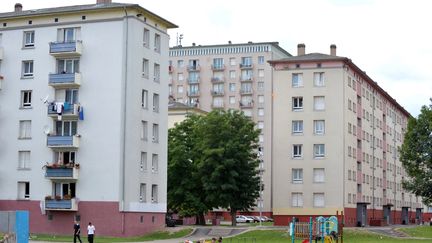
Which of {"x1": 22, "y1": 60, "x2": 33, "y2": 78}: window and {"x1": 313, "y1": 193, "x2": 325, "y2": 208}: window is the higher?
{"x1": 22, "y1": 60, "x2": 33, "y2": 78}: window

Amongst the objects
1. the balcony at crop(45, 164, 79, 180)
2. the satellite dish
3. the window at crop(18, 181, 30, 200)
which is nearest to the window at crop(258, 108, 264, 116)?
the satellite dish

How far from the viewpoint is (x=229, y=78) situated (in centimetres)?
15262

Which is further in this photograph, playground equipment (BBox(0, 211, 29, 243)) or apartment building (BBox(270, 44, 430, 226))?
apartment building (BBox(270, 44, 430, 226))

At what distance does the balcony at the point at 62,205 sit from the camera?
67.6 meters

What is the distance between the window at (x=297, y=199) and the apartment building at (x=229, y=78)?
58.0m

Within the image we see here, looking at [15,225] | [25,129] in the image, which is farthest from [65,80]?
[15,225]

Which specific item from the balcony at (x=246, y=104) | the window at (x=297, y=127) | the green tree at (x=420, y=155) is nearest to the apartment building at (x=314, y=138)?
the window at (x=297, y=127)

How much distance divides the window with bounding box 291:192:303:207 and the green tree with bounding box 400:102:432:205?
40.2 ft

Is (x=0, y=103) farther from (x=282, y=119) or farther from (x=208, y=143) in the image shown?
Result: (x=282, y=119)

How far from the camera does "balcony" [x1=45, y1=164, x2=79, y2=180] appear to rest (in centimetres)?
6800

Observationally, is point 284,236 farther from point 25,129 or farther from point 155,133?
point 25,129

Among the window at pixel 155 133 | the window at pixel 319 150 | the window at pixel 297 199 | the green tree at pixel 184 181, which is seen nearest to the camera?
the window at pixel 155 133

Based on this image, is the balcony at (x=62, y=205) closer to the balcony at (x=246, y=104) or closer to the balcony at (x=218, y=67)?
the balcony at (x=246, y=104)

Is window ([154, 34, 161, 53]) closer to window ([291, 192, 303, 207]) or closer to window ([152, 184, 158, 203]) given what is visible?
window ([152, 184, 158, 203])
